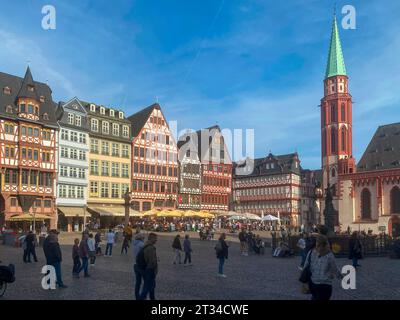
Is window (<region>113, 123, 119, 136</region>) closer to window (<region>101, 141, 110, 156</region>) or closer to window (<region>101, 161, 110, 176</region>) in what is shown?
window (<region>101, 141, 110, 156</region>)

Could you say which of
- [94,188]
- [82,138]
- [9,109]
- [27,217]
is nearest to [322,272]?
[27,217]

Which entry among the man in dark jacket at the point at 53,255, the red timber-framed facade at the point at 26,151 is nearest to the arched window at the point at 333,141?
the red timber-framed facade at the point at 26,151

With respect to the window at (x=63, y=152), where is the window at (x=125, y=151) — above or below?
above

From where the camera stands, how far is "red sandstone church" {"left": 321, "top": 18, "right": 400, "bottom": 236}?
63750mm

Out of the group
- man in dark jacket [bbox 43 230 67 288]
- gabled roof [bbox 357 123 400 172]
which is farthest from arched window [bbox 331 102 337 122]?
man in dark jacket [bbox 43 230 67 288]

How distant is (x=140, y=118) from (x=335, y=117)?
38.7 meters

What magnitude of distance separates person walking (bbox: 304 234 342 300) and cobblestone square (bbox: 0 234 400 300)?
15.1ft

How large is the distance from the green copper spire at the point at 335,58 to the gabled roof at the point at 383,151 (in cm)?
2177

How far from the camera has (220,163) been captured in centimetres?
7875

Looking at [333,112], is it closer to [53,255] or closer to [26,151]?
[26,151]

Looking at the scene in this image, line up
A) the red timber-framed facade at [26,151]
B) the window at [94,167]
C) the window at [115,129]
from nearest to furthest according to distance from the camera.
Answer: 1. the red timber-framed facade at [26,151]
2. the window at [94,167]
3. the window at [115,129]

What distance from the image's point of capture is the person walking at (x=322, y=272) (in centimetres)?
837

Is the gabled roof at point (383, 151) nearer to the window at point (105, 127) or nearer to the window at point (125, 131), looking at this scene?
the window at point (125, 131)
